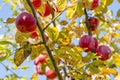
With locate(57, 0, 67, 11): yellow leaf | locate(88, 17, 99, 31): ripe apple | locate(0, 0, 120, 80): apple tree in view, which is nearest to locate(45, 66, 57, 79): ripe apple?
locate(0, 0, 120, 80): apple tree

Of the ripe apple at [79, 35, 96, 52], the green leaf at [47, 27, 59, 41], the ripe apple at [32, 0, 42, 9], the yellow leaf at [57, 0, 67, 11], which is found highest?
the ripe apple at [32, 0, 42, 9]

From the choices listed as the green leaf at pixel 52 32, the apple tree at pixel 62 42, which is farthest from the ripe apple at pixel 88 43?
the green leaf at pixel 52 32

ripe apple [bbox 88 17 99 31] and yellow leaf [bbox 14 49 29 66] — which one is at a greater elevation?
ripe apple [bbox 88 17 99 31]

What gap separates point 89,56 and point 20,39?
369 millimetres

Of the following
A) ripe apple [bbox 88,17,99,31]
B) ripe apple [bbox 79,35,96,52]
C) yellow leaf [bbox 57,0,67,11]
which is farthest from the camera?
ripe apple [bbox 88,17,99,31]

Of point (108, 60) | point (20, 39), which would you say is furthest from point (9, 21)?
point (108, 60)

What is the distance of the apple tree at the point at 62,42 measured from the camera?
166 centimetres

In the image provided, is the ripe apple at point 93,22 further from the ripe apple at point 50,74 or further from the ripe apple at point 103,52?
the ripe apple at point 50,74

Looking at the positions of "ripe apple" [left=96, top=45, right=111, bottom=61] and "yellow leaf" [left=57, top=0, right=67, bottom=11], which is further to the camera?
"ripe apple" [left=96, top=45, right=111, bottom=61]

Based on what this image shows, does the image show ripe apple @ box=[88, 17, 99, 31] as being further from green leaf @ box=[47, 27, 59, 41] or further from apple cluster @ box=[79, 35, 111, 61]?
green leaf @ box=[47, 27, 59, 41]

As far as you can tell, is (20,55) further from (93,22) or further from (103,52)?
(93,22)

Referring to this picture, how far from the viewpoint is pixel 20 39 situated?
5.80 feet

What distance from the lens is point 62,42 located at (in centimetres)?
173

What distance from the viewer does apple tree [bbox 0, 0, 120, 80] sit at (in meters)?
1.66
